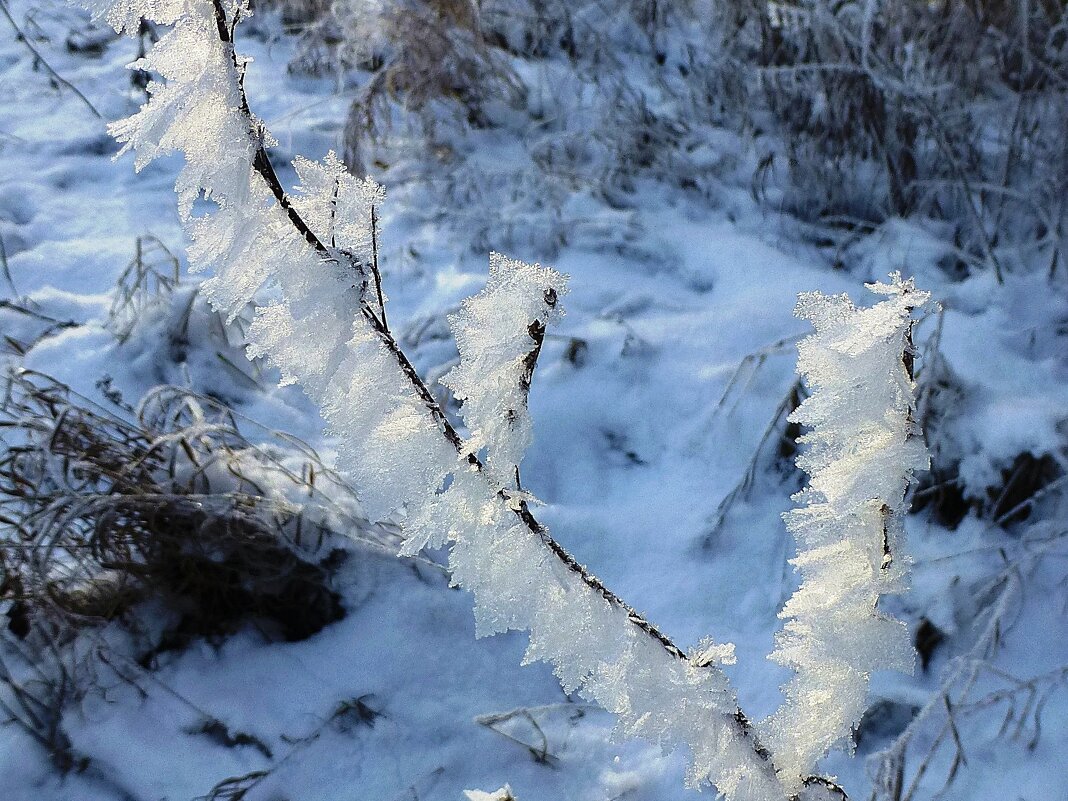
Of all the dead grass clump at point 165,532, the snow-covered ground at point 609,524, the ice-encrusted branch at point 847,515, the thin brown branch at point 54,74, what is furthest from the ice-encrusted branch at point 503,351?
the thin brown branch at point 54,74

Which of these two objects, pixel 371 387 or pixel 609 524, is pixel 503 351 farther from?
pixel 609 524

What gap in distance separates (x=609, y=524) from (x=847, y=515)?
111 cm

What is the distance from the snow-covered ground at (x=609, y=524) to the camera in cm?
139

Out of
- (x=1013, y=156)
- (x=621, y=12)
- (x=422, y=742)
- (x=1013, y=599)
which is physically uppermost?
(x=621, y=12)

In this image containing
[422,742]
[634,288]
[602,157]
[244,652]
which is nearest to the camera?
[422,742]

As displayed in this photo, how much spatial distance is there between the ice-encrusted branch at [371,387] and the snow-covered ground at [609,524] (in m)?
0.58

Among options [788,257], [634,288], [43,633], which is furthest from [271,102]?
[43,633]

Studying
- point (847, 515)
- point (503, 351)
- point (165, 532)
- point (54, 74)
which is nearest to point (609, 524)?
point (165, 532)

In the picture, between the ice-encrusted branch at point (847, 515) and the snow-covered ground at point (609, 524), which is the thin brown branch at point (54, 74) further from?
the ice-encrusted branch at point (847, 515)

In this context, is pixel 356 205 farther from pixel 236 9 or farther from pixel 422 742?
A: pixel 422 742

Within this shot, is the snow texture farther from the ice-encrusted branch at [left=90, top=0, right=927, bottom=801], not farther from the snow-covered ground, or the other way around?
the snow-covered ground

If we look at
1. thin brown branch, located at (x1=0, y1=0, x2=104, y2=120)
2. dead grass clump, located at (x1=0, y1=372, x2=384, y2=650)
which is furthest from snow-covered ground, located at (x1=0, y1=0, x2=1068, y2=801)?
thin brown branch, located at (x1=0, y1=0, x2=104, y2=120)

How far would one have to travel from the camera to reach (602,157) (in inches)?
116

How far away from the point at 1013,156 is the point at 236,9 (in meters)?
2.57
